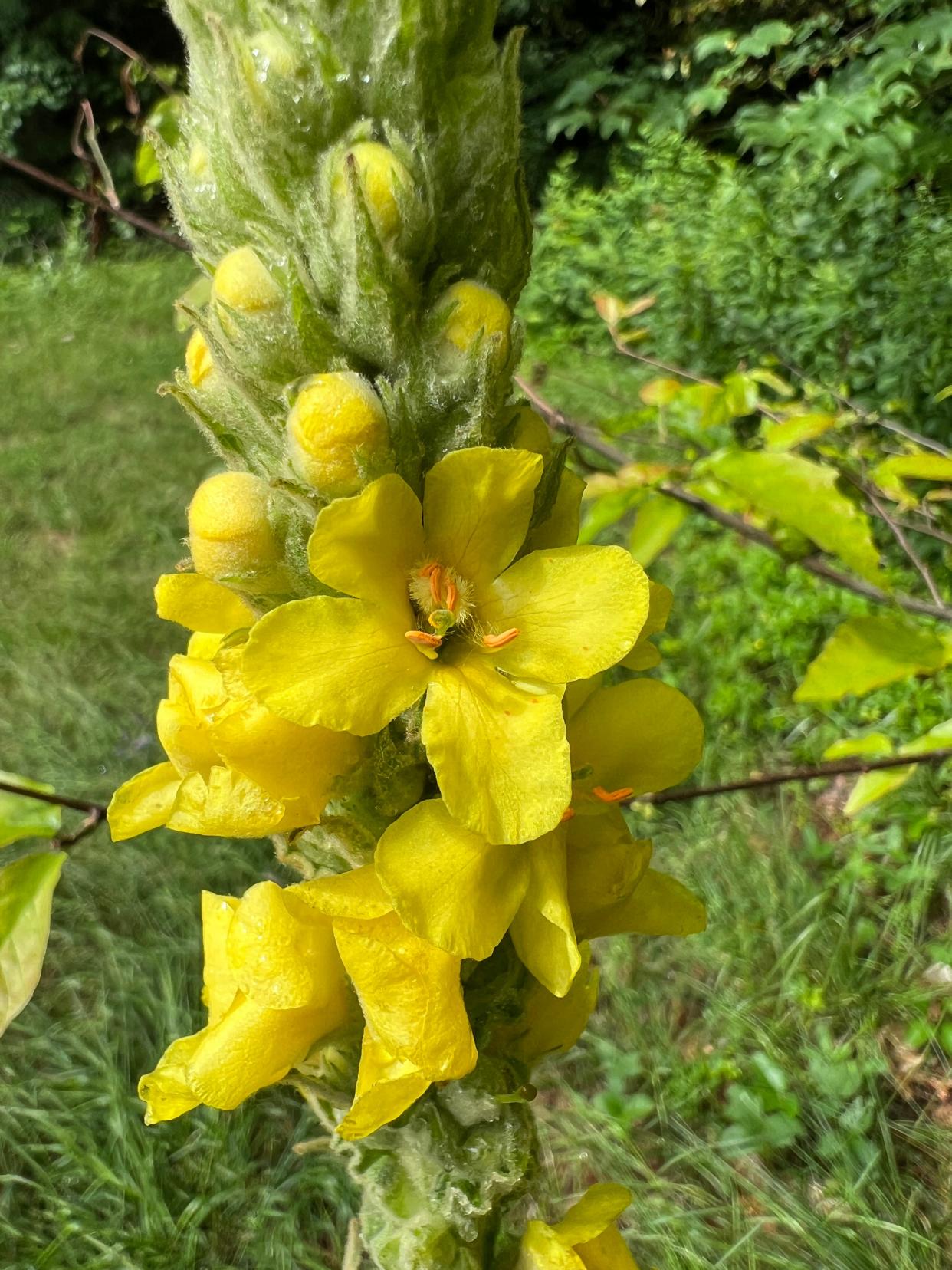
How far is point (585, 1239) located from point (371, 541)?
0.56 m

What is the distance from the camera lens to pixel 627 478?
1.76 metres

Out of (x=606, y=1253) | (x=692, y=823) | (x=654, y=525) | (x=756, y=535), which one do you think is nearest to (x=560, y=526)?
(x=606, y=1253)

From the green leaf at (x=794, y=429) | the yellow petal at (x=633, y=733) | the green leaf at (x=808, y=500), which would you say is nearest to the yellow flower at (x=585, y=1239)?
the yellow petal at (x=633, y=733)


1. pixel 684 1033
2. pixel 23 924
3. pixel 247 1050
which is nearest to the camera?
pixel 247 1050

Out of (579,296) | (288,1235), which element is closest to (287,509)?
(288,1235)

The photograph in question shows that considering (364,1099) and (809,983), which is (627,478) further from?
(809,983)

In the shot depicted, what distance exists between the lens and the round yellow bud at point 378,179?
0.60 m

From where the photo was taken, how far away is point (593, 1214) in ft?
2.54

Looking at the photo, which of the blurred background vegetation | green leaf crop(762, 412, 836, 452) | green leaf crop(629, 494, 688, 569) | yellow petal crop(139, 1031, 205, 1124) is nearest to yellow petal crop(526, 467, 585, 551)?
yellow petal crop(139, 1031, 205, 1124)

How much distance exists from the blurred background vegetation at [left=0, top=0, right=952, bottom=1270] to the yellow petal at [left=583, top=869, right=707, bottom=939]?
0.34 meters

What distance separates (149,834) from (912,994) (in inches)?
91.7

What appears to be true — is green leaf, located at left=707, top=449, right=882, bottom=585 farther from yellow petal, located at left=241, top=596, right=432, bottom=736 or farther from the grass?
the grass

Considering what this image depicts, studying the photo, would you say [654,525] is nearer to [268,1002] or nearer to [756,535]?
[756,535]

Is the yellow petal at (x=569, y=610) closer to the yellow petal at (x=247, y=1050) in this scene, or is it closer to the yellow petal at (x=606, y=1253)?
the yellow petal at (x=247, y=1050)
